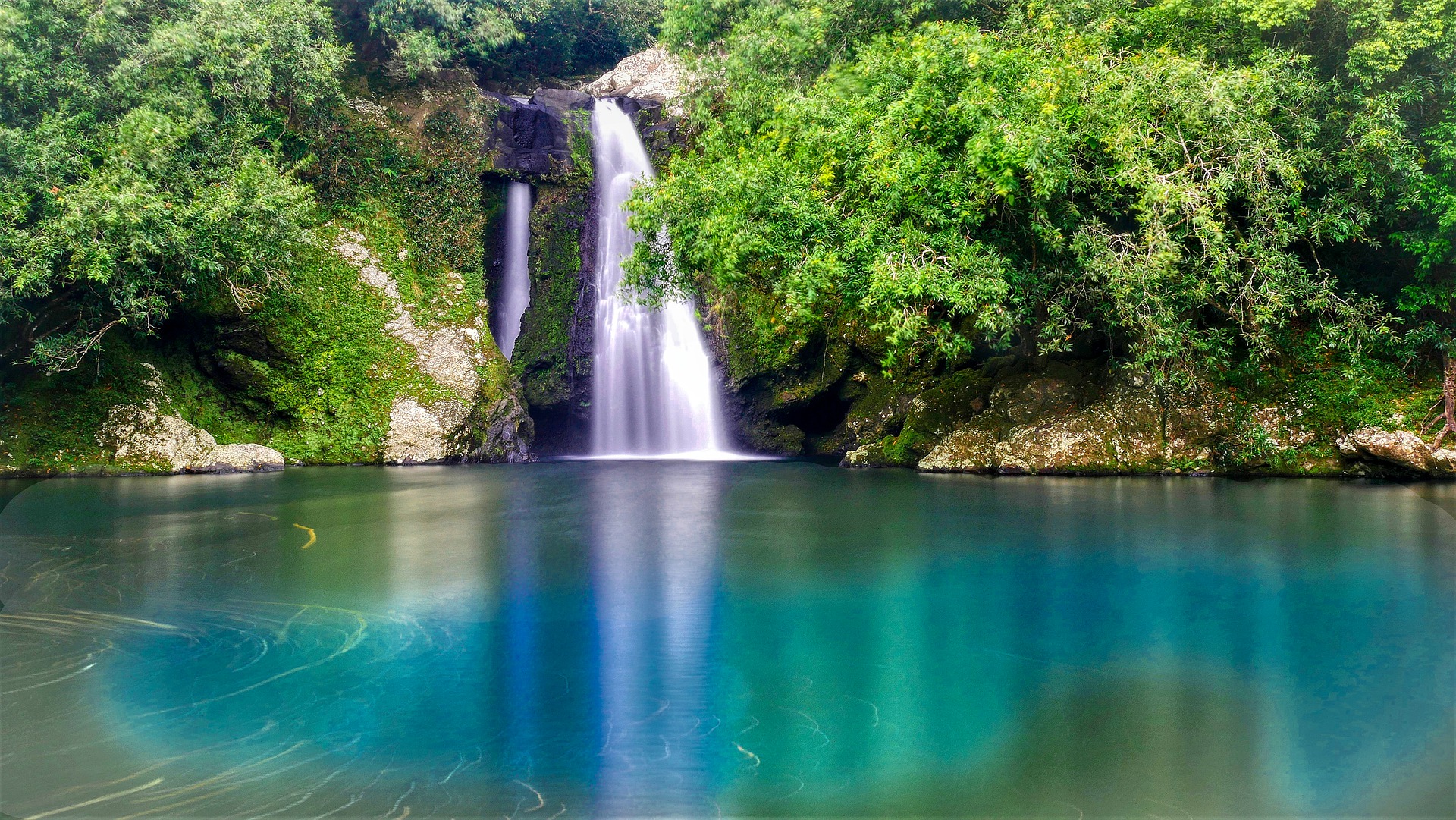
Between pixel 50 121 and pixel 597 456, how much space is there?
14650 mm

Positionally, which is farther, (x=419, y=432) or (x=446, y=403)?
(x=446, y=403)

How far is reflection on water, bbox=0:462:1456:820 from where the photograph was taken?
182 inches

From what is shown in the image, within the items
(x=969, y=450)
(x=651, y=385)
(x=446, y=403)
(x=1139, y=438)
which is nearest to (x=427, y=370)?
(x=446, y=403)

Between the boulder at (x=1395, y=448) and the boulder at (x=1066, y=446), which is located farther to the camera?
the boulder at (x=1066, y=446)

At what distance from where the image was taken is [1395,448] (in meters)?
15.6

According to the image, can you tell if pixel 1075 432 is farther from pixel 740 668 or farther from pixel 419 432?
pixel 419 432

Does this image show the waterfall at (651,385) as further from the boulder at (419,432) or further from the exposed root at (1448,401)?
the exposed root at (1448,401)

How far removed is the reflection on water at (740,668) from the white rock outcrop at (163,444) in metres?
7.95

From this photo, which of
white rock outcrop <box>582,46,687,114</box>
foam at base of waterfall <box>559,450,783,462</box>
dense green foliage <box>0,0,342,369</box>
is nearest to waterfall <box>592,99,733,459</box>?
foam at base of waterfall <box>559,450,783,462</box>

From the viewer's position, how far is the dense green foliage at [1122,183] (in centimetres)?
1404

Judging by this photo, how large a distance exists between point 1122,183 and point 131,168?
65.0 feet

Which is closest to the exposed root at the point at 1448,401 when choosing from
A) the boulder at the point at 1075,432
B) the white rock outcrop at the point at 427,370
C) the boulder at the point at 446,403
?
the boulder at the point at 1075,432

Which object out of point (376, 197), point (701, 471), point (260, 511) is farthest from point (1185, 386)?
point (376, 197)

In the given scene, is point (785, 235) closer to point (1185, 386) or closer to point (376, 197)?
point (1185, 386)
